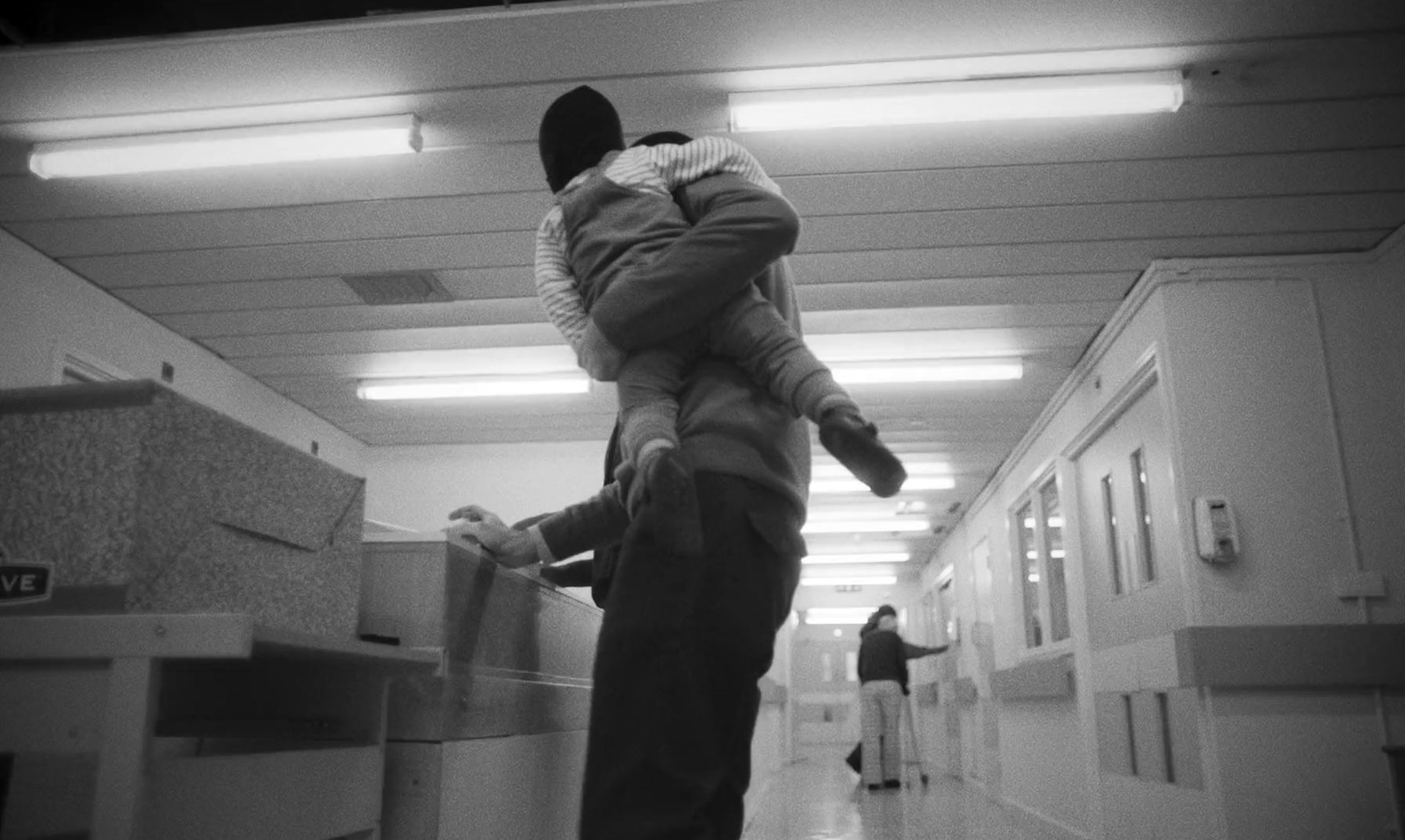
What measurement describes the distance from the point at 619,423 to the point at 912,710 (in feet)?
48.5

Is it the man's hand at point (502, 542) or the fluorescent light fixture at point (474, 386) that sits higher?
the fluorescent light fixture at point (474, 386)

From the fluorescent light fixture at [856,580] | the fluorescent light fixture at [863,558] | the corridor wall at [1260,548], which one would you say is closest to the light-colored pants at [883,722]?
the fluorescent light fixture at [863,558]

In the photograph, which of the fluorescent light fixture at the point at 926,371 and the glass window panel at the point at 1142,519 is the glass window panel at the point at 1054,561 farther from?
the glass window panel at the point at 1142,519

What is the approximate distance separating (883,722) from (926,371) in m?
4.69

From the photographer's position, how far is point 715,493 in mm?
1150

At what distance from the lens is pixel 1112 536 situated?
5.69m

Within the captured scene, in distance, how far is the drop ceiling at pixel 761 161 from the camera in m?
3.04

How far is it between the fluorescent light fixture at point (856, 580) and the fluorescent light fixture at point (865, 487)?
18.6 ft

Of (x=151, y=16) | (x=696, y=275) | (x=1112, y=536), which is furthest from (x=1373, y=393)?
(x=151, y=16)

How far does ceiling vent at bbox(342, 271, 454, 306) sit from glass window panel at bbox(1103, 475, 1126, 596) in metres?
3.80

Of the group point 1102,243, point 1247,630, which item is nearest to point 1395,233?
point 1102,243

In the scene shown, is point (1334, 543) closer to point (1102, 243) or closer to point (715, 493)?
point (1102, 243)

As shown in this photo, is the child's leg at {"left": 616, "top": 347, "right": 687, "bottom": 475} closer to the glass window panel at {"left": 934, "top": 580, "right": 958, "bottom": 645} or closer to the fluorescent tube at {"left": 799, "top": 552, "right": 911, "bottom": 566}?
the glass window panel at {"left": 934, "top": 580, "right": 958, "bottom": 645}

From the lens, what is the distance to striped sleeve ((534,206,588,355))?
Result: 1.40m
